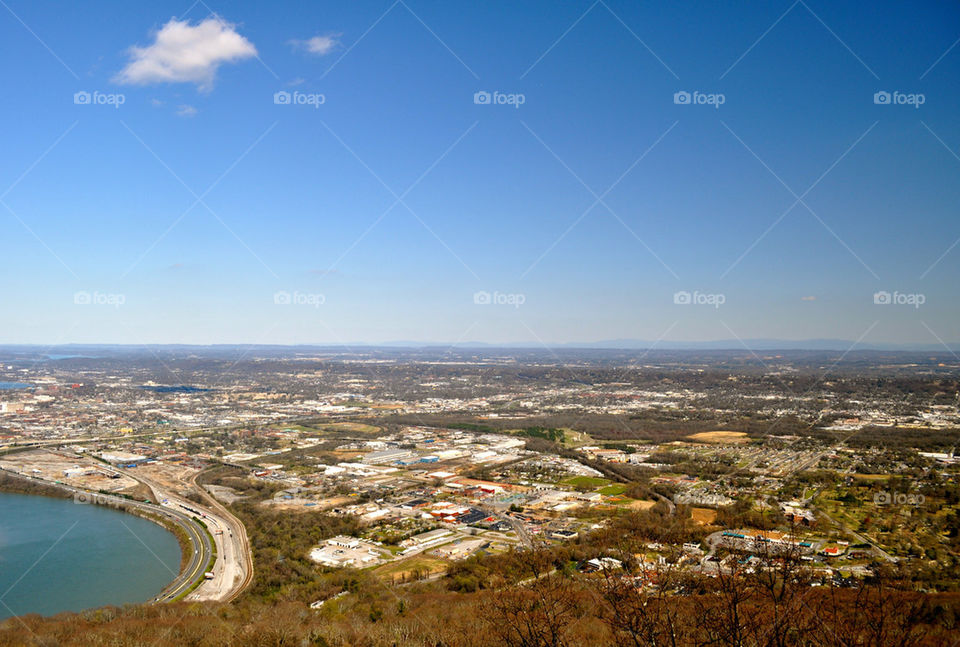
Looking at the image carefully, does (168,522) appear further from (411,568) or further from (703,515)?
(703,515)

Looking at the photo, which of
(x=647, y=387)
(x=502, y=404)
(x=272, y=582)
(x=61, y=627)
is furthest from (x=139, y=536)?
(x=647, y=387)

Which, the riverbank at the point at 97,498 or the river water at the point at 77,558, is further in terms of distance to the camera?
the riverbank at the point at 97,498

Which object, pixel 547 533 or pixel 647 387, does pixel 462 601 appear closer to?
pixel 547 533

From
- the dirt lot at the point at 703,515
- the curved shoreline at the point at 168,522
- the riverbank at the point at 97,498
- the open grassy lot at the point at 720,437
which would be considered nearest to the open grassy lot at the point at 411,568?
the curved shoreline at the point at 168,522

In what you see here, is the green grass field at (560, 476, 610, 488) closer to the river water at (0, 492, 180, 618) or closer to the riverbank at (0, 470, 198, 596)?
the riverbank at (0, 470, 198, 596)

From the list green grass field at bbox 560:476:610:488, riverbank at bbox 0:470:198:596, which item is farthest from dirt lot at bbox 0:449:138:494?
green grass field at bbox 560:476:610:488

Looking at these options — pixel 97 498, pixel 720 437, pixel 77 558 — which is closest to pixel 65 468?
pixel 97 498

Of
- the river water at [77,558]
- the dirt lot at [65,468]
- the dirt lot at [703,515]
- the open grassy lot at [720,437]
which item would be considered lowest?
the river water at [77,558]

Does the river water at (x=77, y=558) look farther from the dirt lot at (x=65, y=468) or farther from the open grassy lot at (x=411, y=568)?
the open grassy lot at (x=411, y=568)
